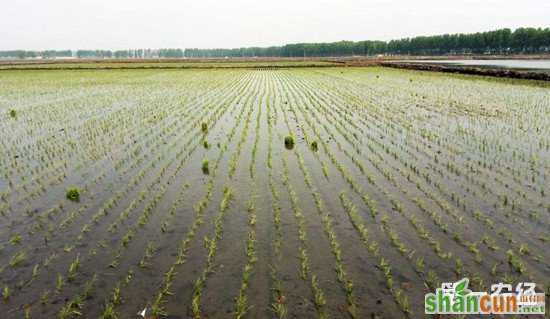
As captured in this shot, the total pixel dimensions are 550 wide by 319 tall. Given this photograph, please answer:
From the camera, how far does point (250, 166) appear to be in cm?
1173

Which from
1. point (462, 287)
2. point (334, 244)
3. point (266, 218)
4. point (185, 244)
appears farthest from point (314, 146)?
point (462, 287)

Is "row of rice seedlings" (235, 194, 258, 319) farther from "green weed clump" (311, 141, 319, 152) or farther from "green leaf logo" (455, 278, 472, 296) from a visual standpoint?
"green weed clump" (311, 141, 319, 152)

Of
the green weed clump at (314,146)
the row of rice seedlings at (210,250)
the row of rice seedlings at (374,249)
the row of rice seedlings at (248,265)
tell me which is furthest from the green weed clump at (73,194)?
the green weed clump at (314,146)

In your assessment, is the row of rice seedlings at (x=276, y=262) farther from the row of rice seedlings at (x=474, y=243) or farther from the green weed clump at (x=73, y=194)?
the green weed clump at (x=73, y=194)

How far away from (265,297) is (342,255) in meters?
1.81

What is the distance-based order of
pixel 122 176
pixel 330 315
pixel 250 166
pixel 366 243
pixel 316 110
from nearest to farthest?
1. pixel 330 315
2. pixel 366 243
3. pixel 122 176
4. pixel 250 166
5. pixel 316 110

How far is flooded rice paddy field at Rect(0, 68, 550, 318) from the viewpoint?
5461 mm

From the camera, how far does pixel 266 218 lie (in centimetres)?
800

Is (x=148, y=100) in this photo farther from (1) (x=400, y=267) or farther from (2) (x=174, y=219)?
(1) (x=400, y=267)

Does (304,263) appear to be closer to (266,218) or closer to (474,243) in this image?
(266,218)

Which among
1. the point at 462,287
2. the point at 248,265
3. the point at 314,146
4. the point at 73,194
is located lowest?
the point at 462,287

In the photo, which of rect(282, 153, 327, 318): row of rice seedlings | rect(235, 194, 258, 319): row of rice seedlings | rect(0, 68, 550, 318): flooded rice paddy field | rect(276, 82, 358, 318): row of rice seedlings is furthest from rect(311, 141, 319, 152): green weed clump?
rect(235, 194, 258, 319): row of rice seedlings

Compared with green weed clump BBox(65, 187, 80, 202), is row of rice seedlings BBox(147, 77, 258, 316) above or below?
below

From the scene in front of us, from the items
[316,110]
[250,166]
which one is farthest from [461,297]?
[316,110]
